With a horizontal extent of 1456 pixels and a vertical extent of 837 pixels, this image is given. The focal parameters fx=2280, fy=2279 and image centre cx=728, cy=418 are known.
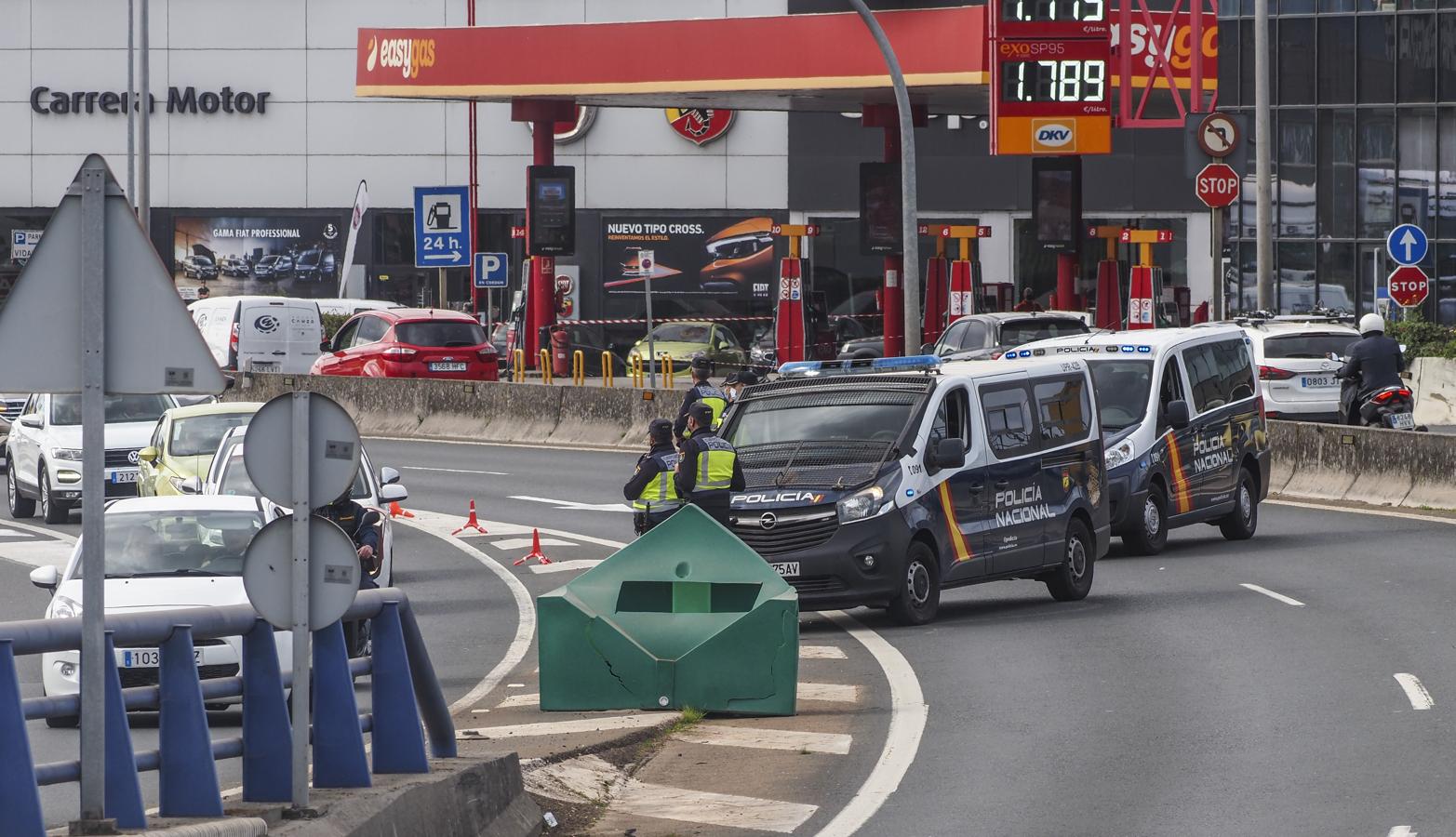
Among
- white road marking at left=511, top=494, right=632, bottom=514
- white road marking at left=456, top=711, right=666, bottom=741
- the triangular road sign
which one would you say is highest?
the triangular road sign

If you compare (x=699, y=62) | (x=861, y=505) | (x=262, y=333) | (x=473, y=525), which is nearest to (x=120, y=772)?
(x=861, y=505)

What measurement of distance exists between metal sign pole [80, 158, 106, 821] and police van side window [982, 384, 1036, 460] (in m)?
11.0

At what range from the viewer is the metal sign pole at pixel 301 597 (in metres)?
7.36

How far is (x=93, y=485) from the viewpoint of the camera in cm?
643

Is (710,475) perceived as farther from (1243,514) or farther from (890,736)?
(1243,514)

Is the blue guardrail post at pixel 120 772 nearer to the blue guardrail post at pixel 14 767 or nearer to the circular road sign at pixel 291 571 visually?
the blue guardrail post at pixel 14 767

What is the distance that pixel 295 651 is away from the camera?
7484 mm

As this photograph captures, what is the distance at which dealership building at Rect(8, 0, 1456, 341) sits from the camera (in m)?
58.1

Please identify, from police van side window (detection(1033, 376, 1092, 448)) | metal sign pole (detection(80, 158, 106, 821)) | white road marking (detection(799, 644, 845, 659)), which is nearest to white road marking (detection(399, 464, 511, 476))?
police van side window (detection(1033, 376, 1092, 448))

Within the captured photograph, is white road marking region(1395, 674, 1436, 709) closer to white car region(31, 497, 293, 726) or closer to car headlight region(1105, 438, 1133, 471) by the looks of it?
white car region(31, 497, 293, 726)

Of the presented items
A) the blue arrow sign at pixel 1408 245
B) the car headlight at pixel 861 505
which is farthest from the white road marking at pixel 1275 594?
the blue arrow sign at pixel 1408 245

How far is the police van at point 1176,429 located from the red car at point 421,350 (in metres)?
17.6

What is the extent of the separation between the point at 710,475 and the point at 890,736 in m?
4.63

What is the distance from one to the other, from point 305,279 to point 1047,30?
30.2 m
